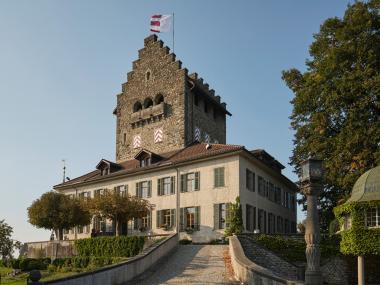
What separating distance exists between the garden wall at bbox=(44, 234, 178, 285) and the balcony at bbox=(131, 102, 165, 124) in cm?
2145

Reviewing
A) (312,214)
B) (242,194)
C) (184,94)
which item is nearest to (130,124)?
(184,94)

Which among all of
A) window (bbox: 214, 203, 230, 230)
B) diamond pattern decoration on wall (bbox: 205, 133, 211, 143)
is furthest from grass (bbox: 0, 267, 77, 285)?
diamond pattern decoration on wall (bbox: 205, 133, 211, 143)

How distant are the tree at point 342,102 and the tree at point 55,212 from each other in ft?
56.0

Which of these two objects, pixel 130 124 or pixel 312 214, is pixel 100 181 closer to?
pixel 130 124

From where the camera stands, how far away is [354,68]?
108 ft

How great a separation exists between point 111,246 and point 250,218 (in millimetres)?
10418

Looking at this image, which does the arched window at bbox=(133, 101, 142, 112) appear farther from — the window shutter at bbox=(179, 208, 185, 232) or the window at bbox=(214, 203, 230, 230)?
the window at bbox=(214, 203, 230, 230)

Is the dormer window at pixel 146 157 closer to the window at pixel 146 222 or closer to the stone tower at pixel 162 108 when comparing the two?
the stone tower at pixel 162 108

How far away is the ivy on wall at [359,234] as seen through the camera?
25.9m

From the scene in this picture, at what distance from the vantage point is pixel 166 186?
3884cm

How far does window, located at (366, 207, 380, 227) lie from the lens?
26.3 meters

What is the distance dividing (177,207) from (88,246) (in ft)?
24.5

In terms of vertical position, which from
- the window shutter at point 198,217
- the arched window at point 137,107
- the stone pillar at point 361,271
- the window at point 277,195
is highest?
the arched window at point 137,107

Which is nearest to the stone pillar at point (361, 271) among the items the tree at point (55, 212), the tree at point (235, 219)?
the tree at point (235, 219)
